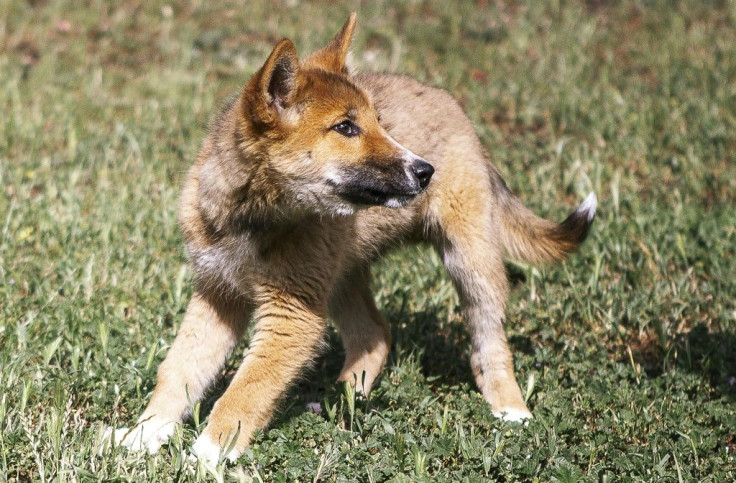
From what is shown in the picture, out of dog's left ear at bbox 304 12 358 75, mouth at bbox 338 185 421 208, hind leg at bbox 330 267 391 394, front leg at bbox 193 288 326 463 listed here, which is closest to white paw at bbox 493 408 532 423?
hind leg at bbox 330 267 391 394

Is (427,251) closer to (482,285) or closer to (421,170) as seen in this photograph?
(482,285)

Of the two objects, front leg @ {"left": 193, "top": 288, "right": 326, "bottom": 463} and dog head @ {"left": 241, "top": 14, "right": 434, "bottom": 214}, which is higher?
dog head @ {"left": 241, "top": 14, "right": 434, "bottom": 214}

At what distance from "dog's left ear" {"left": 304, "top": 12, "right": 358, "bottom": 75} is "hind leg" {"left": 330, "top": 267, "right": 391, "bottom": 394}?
1259 millimetres

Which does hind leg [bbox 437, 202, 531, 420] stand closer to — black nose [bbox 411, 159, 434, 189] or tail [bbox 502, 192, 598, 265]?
tail [bbox 502, 192, 598, 265]

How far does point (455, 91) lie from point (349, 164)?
16.7ft

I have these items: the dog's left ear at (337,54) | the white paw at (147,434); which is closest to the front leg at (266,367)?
the white paw at (147,434)

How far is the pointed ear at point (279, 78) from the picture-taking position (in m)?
3.89

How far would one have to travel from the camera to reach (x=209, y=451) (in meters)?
3.99

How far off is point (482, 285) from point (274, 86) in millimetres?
1799

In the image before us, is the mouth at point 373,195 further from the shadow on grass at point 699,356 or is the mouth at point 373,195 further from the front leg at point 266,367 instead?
the shadow on grass at point 699,356

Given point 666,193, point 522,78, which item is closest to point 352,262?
point 666,193


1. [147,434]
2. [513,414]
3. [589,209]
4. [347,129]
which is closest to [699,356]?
[589,209]

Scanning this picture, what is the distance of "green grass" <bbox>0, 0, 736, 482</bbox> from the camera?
4211mm

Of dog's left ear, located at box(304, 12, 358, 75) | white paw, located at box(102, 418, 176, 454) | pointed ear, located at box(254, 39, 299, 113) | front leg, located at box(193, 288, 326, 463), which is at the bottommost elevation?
white paw, located at box(102, 418, 176, 454)
